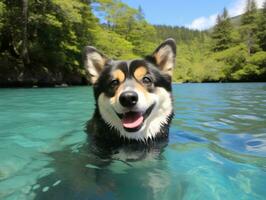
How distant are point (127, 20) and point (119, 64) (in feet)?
170

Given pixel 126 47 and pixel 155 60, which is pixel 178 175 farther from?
pixel 126 47

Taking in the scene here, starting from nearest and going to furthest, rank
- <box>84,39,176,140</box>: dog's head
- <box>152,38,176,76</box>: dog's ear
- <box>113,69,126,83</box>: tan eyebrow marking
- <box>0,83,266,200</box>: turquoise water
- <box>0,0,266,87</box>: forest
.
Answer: <box>0,83,266,200</box>: turquoise water, <box>84,39,176,140</box>: dog's head, <box>113,69,126,83</box>: tan eyebrow marking, <box>152,38,176,76</box>: dog's ear, <box>0,0,266,87</box>: forest

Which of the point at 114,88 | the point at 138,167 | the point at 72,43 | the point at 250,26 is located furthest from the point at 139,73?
the point at 250,26

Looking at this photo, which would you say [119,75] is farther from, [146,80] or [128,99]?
[128,99]

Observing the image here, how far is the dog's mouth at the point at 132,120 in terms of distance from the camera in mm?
4031

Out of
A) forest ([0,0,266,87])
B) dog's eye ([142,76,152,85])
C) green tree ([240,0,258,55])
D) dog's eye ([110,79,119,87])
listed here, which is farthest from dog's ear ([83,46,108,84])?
green tree ([240,0,258,55])

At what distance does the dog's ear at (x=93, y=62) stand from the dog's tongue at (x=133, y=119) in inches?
34.0

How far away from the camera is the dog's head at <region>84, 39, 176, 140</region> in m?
3.99

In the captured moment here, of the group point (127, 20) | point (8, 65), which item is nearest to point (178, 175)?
point (8, 65)

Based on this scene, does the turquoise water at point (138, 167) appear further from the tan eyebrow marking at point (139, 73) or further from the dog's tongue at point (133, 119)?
the tan eyebrow marking at point (139, 73)

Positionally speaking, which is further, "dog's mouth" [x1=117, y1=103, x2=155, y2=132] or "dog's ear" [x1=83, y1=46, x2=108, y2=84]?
"dog's ear" [x1=83, y1=46, x2=108, y2=84]

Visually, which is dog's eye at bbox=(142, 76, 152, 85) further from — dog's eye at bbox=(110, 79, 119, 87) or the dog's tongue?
the dog's tongue

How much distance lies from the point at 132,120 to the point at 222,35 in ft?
237

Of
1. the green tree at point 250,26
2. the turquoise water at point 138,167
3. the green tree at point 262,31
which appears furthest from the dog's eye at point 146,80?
the green tree at point 250,26
